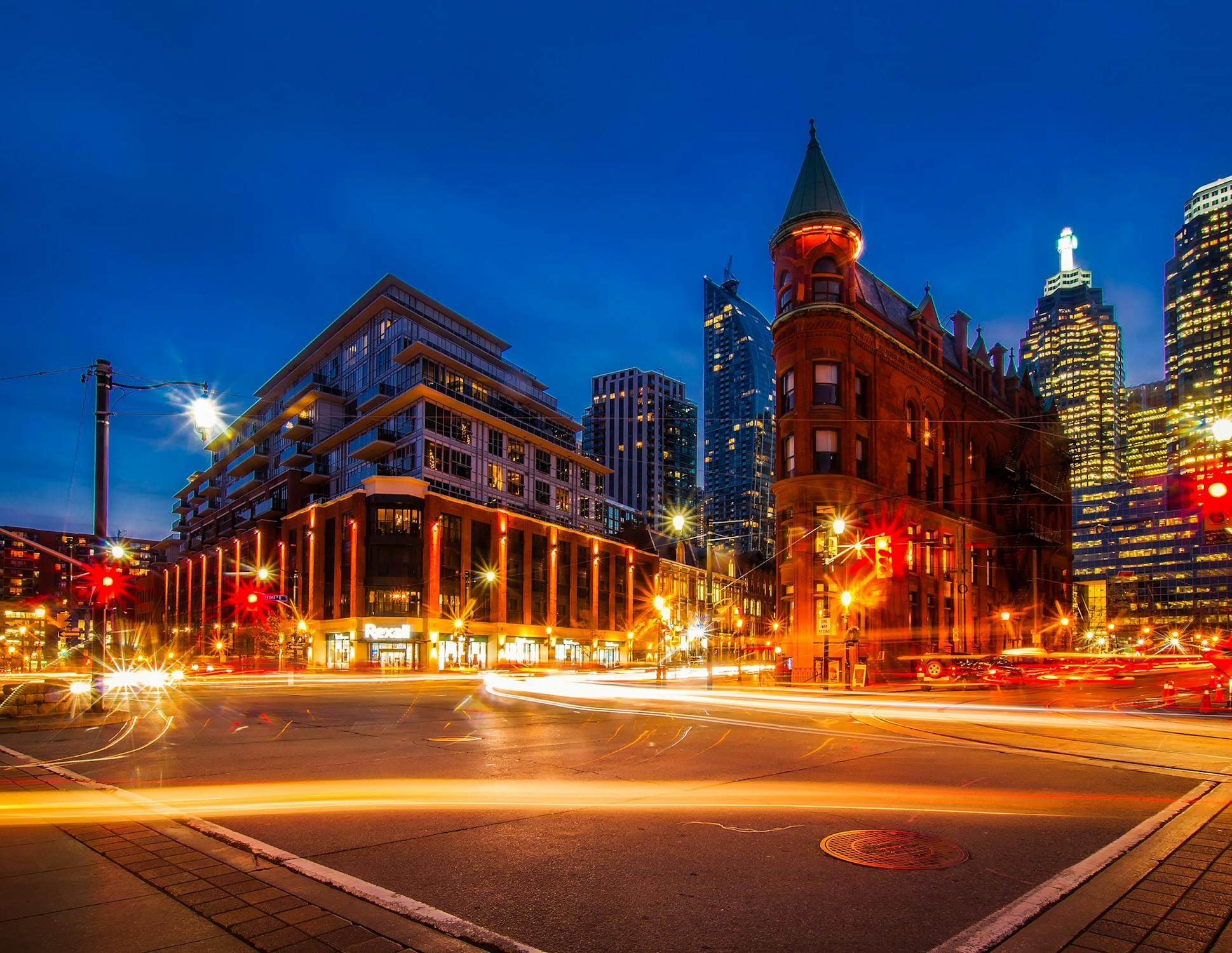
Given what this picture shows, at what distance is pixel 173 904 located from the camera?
5.83m

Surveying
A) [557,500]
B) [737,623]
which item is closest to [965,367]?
[557,500]

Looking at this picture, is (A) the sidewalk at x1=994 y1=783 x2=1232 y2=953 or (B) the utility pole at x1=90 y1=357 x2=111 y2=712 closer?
(A) the sidewalk at x1=994 y1=783 x2=1232 y2=953

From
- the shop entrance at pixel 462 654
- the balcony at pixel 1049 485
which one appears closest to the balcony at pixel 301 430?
the shop entrance at pixel 462 654

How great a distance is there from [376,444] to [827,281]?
49.0 metres

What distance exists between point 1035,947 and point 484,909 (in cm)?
354

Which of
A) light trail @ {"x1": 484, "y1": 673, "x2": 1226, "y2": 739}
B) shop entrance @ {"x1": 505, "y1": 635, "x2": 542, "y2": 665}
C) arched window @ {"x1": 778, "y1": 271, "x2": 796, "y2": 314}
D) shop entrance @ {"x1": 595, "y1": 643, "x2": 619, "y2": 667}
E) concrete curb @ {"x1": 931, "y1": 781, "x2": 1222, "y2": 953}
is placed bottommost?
shop entrance @ {"x1": 595, "y1": 643, "x2": 619, "y2": 667}

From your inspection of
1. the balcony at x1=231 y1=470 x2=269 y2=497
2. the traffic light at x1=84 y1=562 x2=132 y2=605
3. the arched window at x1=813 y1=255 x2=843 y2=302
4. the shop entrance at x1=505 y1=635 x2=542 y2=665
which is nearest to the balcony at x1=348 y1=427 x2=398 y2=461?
the shop entrance at x1=505 y1=635 x2=542 y2=665

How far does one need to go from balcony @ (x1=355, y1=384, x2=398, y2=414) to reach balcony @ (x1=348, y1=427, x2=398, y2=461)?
2.53m

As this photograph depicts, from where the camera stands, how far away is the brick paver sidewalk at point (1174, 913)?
499cm

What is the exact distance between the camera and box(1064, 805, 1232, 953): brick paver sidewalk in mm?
4992

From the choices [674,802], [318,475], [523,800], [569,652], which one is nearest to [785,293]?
[674,802]

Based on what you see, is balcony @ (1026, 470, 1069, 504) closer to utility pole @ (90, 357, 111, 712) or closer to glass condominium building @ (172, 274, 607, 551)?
glass condominium building @ (172, 274, 607, 551)

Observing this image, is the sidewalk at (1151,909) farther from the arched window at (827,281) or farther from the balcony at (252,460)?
the balcony at (252,460)

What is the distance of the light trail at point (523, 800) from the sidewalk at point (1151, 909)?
1941 millimetres
